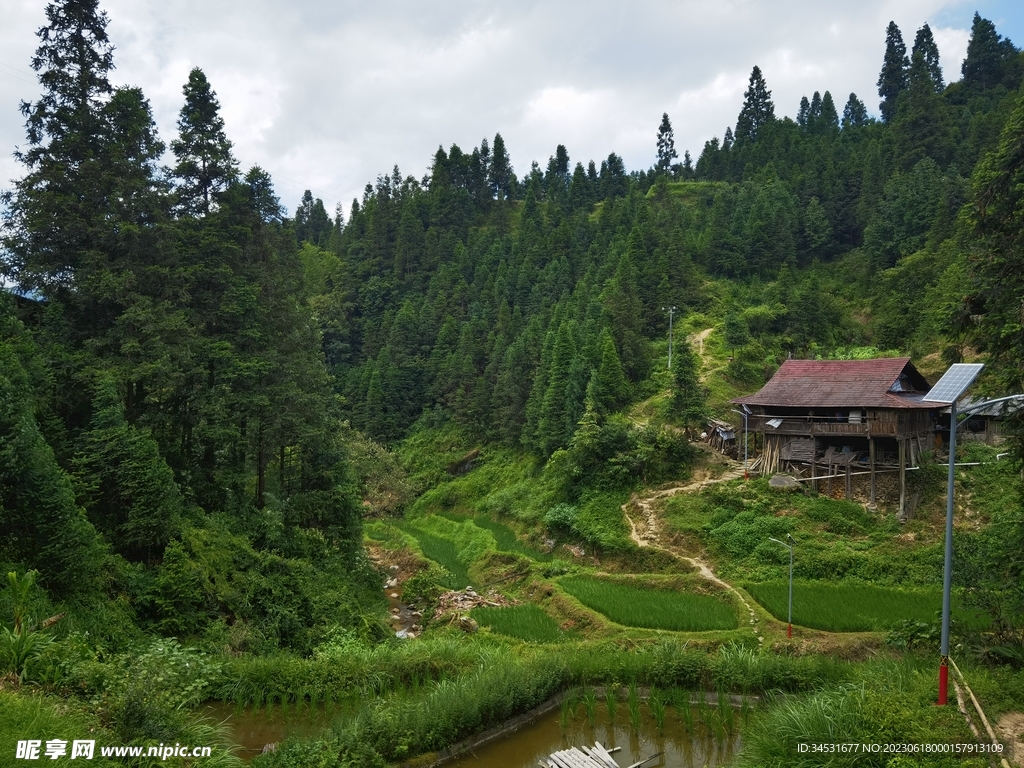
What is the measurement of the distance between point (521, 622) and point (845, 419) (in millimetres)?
17713

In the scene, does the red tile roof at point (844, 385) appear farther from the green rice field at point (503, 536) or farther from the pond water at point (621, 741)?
the pond water at point (621, 741)

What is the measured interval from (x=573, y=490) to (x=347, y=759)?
82.4ft

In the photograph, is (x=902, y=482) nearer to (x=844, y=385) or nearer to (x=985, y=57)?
(x=844, y=385)

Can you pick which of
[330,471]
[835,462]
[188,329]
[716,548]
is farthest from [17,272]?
[835,462]

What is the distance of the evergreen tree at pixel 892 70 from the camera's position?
271 ft

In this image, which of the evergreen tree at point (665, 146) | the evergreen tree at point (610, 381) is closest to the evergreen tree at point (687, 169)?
the evergreen tree at point (665, 146)

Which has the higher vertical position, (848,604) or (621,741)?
(621,741)

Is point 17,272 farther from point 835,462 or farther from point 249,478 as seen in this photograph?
point 835,462

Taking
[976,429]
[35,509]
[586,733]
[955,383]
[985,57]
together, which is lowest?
[586,733]

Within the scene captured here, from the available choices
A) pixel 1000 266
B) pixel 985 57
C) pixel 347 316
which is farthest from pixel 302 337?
pixel 985 57

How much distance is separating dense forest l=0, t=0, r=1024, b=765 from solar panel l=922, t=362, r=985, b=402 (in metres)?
3.24

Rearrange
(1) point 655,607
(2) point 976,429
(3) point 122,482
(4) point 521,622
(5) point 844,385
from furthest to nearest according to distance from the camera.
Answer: (2) point 976,429
(5) point 844,385
(4) point 521,622
(1) point 655,607
(3) point 122,482

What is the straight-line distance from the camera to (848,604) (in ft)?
64.8

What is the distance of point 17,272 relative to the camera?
1755 centimetres
